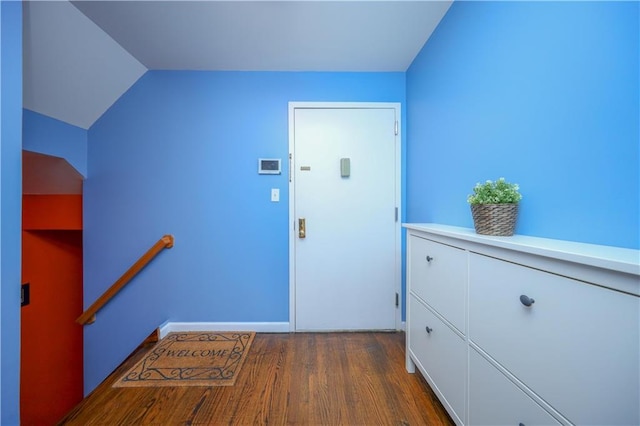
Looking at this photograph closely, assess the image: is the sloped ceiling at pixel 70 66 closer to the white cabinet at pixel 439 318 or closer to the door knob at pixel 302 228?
the door knob at pixel 302 228

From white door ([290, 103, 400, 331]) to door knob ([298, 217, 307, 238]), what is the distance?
14 millimetres

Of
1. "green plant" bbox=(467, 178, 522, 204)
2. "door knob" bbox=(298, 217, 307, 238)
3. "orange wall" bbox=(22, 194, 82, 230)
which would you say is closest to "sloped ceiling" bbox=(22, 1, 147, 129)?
"orange wall" bbox=(22, 194, 82, 230)

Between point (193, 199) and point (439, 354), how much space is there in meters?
2.16

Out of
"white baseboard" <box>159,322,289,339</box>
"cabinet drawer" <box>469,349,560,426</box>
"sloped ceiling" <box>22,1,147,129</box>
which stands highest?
"sloped ceiling" <box>22,1,147,129</box>

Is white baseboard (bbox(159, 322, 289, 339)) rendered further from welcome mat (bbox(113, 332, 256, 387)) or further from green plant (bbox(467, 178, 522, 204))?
green plant (bbox(467, 178, 522, 204))

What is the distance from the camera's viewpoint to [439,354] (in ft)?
3.98

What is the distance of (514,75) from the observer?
3.47ft

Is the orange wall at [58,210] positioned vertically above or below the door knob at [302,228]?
above

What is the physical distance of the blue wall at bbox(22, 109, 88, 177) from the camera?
66.7 inches

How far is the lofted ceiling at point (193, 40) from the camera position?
147 centimetres

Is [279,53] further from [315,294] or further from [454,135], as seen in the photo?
[315,294]

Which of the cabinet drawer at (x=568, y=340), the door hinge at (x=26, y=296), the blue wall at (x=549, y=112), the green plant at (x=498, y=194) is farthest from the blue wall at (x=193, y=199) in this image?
the cabinet drawer at (x=568, y=340)

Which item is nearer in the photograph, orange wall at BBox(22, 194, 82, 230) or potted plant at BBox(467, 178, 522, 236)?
potted plant at BBox(467, 178, 522, 236)

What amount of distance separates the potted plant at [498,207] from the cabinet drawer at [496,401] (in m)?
0.52
